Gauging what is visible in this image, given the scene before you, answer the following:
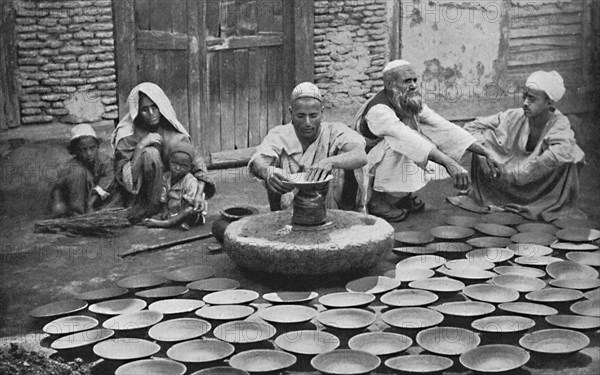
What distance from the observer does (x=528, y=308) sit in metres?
6.86

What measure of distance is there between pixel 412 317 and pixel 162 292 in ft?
5.86

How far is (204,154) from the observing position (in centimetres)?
1136

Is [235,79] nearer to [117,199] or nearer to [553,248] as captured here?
[117,199]

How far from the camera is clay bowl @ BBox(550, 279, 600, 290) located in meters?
7.27

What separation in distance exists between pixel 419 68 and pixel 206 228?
3925 millimetres

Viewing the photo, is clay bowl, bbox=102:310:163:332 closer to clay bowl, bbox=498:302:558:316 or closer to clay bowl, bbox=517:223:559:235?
clay bowl, bbox=498:302:558:316

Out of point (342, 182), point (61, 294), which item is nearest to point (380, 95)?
point (342, 182)

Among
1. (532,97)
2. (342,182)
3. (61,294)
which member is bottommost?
(61,294)

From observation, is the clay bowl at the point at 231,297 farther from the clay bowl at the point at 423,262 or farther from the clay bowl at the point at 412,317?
the clay bowl at the point at 423,262

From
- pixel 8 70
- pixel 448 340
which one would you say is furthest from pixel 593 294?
pixel 8 70

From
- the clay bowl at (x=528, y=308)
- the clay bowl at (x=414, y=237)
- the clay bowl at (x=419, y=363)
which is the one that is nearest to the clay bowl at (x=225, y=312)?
the clay bowl at (x=419, y=363)

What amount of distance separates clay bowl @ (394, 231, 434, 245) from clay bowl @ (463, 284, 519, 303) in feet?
4.18

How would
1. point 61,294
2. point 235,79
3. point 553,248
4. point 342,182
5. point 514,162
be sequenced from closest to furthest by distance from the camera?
point 61,294 → point 553,248 → point 342,182 → point 514,162 → point 235,79

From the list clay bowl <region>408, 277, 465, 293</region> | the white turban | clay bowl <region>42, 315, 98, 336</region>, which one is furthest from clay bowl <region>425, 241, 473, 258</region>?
clay bowl <region>42, 315, 98, 336</region>
